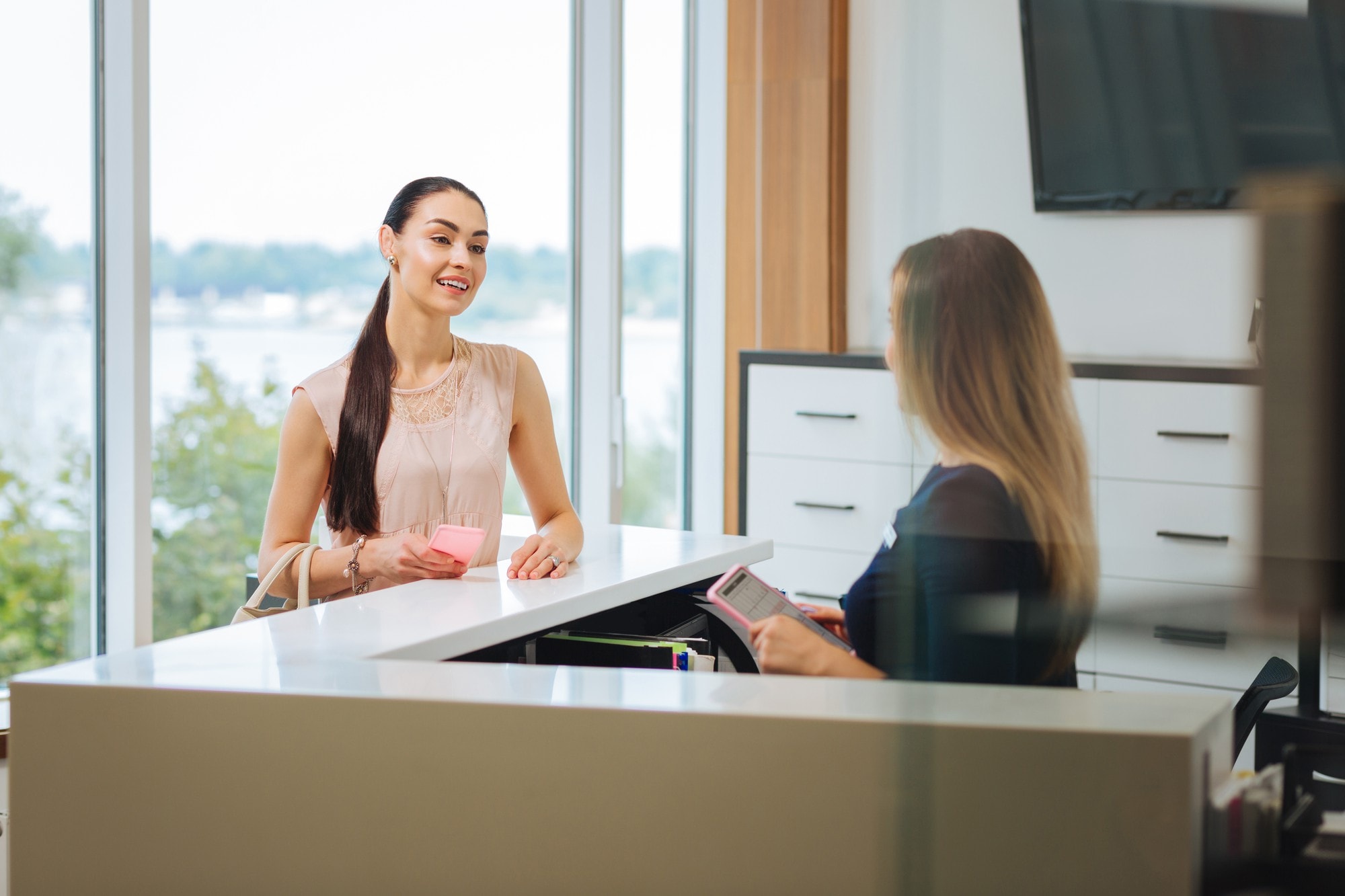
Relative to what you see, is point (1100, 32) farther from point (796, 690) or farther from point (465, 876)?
point (465, 876)

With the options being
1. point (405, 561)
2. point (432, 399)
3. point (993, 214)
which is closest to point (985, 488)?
point (993, 214)

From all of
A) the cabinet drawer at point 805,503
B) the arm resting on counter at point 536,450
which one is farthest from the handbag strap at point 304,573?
the cabinet drawer at point 805,503

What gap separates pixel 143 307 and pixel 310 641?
1632 mm

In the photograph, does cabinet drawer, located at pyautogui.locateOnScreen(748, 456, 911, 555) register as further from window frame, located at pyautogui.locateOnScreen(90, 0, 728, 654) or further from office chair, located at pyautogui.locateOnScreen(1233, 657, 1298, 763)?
window frame, located at pyautogui.locateOnScreen(90, 0, 728, 654)

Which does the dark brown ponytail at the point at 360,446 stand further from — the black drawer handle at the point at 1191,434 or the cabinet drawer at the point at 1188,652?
the black drawer handle at the point at 1191,434

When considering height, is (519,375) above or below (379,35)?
below

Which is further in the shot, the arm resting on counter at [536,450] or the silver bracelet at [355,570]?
the arm resting on counter at [536,450]

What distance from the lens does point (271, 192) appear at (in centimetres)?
296

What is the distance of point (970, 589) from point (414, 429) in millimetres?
1267

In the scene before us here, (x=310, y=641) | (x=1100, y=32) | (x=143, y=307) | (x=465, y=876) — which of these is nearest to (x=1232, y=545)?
(x=1100, y=32)

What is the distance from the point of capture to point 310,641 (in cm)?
124

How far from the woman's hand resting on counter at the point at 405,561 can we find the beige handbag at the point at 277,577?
0.08 metres

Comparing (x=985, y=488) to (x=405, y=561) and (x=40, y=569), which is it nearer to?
(x=405, y=561)

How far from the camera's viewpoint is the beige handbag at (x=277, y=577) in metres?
1.51
